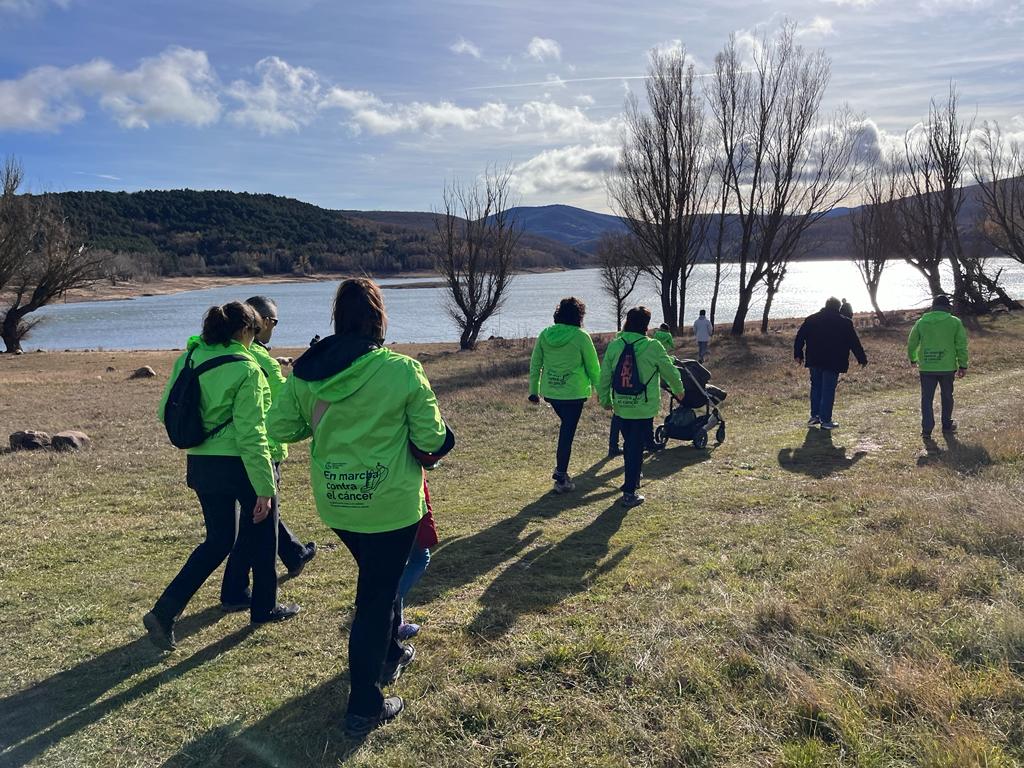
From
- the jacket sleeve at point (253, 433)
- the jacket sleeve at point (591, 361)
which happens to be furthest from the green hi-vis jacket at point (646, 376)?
the jacket sleeve at point (253, 433)

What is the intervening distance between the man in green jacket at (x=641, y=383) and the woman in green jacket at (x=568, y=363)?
0.89 ft

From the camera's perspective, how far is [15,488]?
8.09 meters

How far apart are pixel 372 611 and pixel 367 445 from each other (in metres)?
0.75

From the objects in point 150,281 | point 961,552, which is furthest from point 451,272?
point 150,281

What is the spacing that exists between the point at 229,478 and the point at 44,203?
142 ft

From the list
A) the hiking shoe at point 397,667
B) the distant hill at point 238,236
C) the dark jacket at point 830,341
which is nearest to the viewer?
the hiking shoe at point 397,667

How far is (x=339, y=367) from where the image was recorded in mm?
2857

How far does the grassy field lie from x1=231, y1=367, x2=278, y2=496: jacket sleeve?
0.99 meters

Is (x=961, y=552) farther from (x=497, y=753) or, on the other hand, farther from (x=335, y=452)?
(x=335, y=452)

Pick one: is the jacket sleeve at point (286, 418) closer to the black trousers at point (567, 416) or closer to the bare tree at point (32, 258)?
the black trousers at point (567, 416)

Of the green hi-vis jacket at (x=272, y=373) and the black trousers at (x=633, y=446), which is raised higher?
the green hi-vis jacket at (x=272, y=373)

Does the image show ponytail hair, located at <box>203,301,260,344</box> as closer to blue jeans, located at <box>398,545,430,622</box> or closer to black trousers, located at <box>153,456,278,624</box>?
black trousers, located at <box>153,456,278,624</box>

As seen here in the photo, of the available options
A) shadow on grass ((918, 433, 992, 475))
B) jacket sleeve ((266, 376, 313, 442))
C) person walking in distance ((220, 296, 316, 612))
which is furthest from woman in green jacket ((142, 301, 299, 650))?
shadow on grass ((918, 433, 992, 475))

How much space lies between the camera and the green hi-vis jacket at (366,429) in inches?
113
